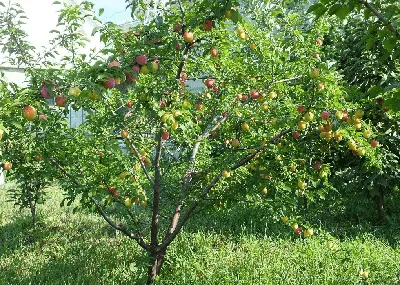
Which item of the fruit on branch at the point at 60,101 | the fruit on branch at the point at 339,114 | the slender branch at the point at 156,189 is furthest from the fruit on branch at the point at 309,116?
the fruit on branch at the point at 60,101

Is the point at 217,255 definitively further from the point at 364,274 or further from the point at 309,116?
the point at 309,116

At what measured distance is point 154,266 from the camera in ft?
10.2

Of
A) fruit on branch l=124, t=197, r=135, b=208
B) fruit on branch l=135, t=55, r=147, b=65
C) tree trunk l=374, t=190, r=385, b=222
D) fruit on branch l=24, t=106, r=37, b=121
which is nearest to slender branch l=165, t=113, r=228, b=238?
fruit on branch l=124, t=197, r=135, b=208

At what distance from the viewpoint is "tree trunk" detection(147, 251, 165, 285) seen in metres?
3.07

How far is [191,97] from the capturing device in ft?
9.05

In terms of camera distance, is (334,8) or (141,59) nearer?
(334,8)

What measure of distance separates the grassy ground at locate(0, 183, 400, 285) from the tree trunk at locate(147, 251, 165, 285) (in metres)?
0.07

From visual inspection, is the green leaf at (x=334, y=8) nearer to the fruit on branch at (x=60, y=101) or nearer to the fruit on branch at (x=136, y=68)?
the fruit on branch at (x=136, y=68)

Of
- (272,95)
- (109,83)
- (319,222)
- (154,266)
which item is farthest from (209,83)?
(319,222)

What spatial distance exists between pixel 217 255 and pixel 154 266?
31.2 inches

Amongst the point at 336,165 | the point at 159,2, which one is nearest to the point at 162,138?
the point at 159,2

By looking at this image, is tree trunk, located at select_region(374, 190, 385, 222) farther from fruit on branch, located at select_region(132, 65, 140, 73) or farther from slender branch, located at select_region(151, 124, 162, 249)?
fruit on branch, located at select_region(132, 65, 140, 73)

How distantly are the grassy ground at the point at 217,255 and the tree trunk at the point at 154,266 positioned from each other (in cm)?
7

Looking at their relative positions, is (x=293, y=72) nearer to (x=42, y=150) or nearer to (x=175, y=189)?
(x=175, y=189)
